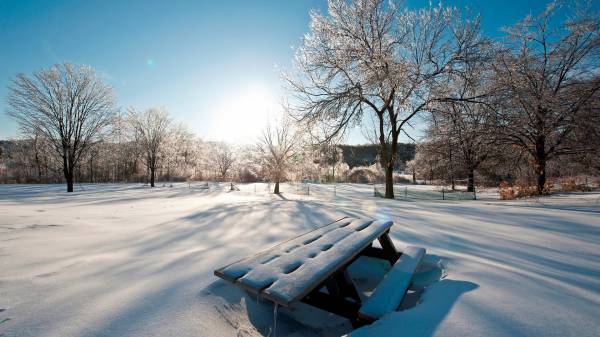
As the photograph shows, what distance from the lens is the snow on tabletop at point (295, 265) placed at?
1.43 m

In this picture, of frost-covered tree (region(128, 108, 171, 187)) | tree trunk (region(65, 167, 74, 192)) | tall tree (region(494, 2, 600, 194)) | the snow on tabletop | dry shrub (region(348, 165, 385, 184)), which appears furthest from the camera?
dry shrub (region(348, 165, 385, 184))

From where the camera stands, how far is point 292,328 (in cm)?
189

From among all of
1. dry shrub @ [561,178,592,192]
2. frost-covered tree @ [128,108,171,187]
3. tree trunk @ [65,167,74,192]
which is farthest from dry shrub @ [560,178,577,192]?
frost-covered tree @ [128,108,171,187]

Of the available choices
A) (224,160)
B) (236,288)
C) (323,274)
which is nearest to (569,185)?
(323,274)

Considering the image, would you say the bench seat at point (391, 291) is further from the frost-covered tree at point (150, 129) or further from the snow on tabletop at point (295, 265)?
the frost-covered tree at point (150, 129)

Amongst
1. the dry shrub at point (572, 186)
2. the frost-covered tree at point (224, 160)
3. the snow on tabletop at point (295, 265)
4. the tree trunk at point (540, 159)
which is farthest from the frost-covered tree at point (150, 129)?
the dry shrub at point (572, 186)

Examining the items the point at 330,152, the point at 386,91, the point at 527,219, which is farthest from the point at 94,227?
the point at 386,91

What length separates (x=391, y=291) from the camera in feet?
5.74

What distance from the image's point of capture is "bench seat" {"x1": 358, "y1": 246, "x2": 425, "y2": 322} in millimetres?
1512

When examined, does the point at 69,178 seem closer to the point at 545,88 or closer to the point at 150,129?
the point at 150,129

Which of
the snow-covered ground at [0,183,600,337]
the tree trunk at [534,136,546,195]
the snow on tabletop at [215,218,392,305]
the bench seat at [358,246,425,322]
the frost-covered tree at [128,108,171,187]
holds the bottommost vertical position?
the snow-covered ground at [0,183,600,337]

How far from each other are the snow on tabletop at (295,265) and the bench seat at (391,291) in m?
0.30

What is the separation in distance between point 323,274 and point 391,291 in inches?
23.5

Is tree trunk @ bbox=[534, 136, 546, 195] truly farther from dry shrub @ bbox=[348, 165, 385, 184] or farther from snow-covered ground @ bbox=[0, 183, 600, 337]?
dry shrub @ bbox=[348, 165, 385, 184]
